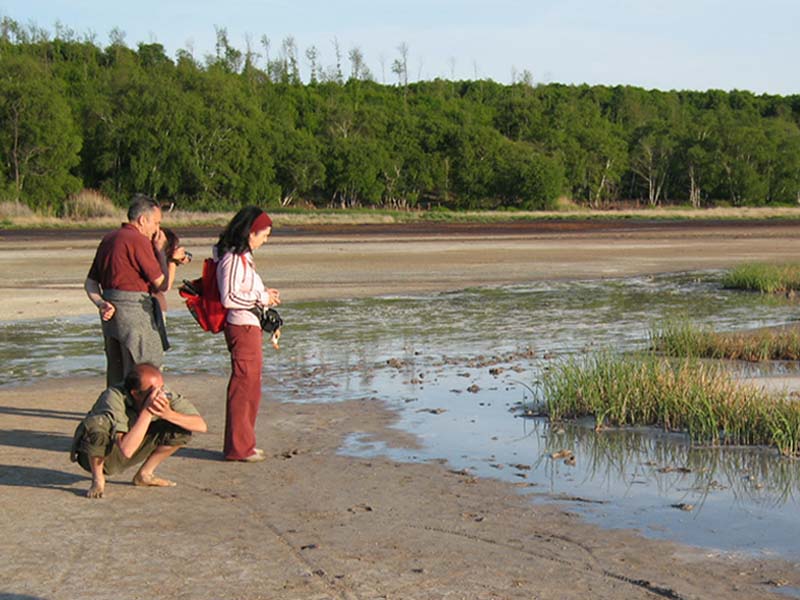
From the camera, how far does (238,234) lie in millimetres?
8672

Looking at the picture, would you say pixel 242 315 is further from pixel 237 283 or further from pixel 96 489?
pixel 96 489

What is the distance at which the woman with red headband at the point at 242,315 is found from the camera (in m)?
8.70

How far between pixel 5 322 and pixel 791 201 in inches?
3995

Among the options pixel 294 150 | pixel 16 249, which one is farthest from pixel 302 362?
pixel 294 150

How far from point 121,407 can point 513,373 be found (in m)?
6.41

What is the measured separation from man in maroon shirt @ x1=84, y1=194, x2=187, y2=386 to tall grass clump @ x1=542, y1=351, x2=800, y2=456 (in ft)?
12.5

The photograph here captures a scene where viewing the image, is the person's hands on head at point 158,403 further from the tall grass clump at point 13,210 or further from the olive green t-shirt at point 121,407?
the tall grass clump at point 13,210

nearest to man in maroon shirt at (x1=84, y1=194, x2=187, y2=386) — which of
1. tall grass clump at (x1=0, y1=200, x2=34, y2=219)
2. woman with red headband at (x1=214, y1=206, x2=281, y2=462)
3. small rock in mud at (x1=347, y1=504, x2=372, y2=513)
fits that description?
woman with red headband at (x1=214, y1=206, x2=281, y2=462)

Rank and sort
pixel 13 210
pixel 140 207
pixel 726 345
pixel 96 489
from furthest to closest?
pixel 13 210
pixel 726 345
pixel 140 207
pixel 96 489

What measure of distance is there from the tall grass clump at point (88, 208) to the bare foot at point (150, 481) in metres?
62.4

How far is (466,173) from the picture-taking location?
10181 cm

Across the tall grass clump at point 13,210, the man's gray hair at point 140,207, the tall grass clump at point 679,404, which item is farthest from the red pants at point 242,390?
the tall grass clump at point 13,210

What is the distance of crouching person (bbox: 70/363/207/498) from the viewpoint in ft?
25.7

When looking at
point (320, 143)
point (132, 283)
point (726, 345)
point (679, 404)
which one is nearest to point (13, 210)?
point (320, 143)
